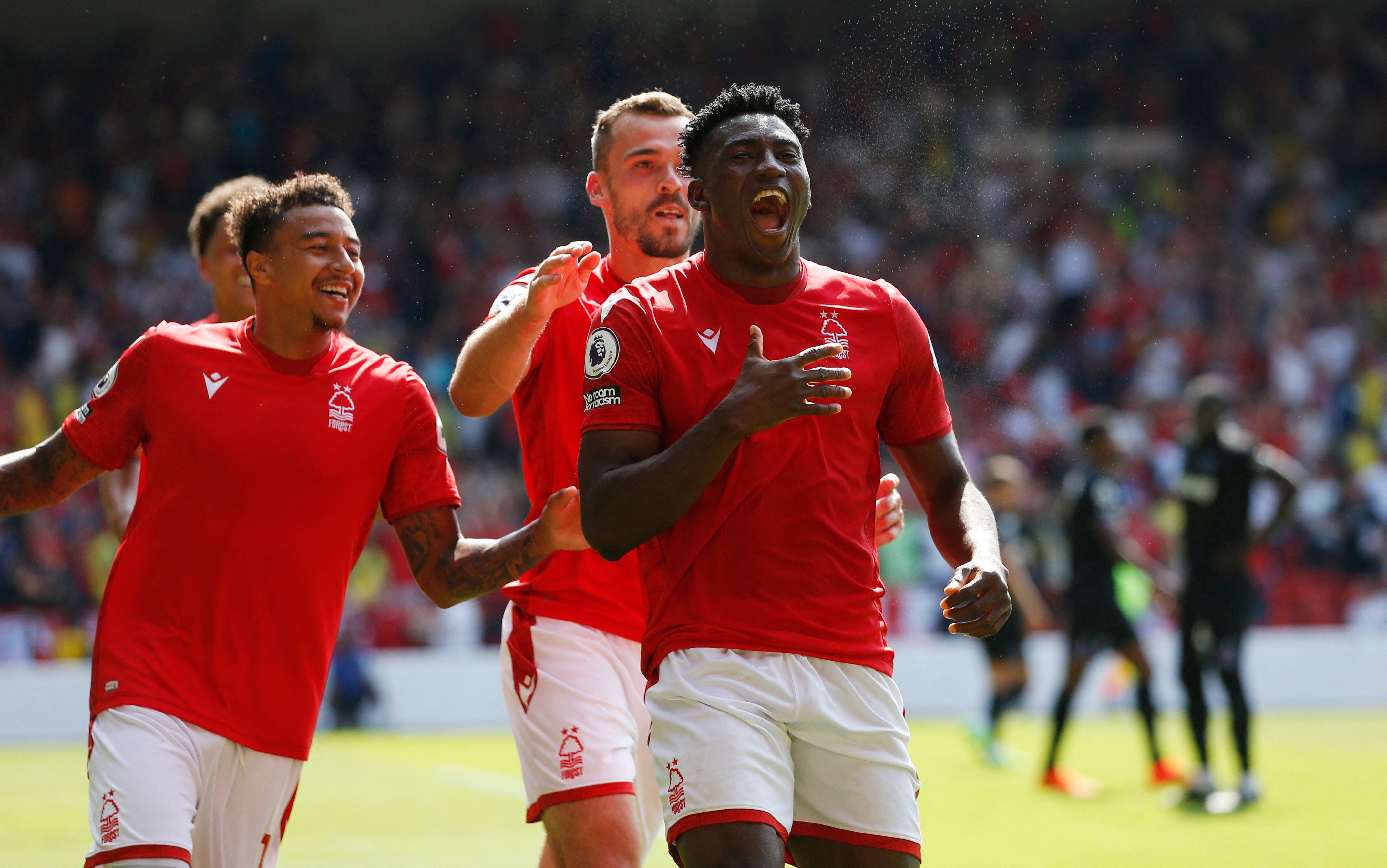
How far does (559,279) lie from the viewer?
425 centimetres

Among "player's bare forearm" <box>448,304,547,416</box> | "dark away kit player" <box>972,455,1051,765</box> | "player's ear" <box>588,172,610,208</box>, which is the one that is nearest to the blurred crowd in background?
"dark away kit player" <box>972,455,1051,765</box>

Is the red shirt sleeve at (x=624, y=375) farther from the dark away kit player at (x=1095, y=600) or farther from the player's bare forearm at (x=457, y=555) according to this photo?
the dark away kit player at (x=1095, y=600)

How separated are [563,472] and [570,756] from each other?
843mm

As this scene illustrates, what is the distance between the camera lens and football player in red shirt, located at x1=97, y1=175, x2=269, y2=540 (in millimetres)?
5555

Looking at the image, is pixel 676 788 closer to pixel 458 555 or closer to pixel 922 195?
pixel 458 555

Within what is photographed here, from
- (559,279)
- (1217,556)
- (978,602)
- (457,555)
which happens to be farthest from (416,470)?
(1217,556)

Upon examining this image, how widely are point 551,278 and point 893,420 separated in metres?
1.10

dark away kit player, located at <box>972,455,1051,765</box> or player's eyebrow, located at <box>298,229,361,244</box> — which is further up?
player's eyebrow, located at <box>298,229,361,244</box>

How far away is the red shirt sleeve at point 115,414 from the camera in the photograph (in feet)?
13.6

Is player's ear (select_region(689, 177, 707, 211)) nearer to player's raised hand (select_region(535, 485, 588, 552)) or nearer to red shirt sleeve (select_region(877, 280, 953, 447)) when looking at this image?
red shirt sleeve (select_region(877, 280, 953, 447))

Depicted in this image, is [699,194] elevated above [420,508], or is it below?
above

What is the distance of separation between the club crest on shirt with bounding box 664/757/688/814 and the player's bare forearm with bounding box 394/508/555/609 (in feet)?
2.87

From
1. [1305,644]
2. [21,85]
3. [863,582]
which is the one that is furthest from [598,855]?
[21,85]

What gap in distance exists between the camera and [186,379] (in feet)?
13.6
